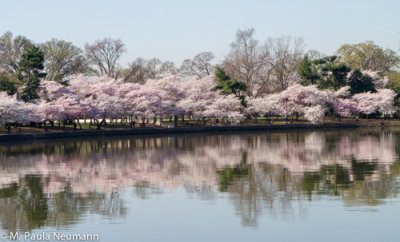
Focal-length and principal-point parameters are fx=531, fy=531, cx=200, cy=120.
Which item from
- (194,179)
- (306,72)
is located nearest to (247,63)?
(306,72)

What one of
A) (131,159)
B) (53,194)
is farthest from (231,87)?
(53,194)

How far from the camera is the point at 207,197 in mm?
20328

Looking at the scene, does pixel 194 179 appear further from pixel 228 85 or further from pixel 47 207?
pixel 228 85

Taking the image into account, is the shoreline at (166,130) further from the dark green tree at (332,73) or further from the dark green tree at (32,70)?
the dark green tree at (332,73)

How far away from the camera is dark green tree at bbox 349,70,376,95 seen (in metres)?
91.3

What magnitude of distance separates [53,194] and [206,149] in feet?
69.5

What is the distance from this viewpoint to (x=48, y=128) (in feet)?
212

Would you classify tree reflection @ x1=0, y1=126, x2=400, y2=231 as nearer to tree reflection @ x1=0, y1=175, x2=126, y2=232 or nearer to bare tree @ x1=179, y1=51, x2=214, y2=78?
tree reflection @ x1=0, y1=175, x2=126, y2=232

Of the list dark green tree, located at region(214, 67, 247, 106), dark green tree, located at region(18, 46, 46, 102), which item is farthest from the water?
dark green tree, located at region(214, 67, 247, 106)

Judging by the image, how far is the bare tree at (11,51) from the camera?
258 feet

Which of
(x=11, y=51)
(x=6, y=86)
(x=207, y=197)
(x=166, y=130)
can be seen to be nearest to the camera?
(x=207, y=197)

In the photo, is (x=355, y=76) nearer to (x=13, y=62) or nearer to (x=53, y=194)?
(x=13, y=62)

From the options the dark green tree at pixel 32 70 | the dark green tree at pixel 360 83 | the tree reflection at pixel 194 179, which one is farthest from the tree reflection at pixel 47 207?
the dark green tree at pixel 360 83

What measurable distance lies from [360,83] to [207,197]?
7768 centimetres
